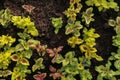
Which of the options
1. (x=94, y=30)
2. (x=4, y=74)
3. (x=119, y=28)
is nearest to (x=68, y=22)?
(x=94, y=30)

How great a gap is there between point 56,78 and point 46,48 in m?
0.22

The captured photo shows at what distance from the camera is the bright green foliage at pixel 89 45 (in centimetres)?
278

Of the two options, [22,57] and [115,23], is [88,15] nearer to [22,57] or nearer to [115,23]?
[115,23]

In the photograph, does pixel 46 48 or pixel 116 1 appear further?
pixel 116 1

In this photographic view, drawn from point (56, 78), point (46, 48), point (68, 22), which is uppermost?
point (68, 22)

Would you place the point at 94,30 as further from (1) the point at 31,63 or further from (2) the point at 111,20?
(1) the point at 31,63

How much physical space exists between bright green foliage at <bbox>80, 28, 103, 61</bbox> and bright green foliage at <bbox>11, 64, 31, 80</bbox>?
16.5 inches

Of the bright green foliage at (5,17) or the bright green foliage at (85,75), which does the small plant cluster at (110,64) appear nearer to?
the bright green foliage at (85,75)

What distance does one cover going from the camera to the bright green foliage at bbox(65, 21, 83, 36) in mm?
2830

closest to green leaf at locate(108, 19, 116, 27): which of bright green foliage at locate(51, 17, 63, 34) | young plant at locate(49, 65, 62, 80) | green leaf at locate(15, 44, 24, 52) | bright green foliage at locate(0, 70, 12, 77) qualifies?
bright green foliage at locate(51, 17, 63, 34)

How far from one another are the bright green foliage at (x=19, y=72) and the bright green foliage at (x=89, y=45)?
0.42 meters

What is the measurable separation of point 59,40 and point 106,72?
0.41 metres

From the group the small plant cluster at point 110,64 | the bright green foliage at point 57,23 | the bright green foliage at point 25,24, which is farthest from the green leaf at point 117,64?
the bright green foliage at point 25,24

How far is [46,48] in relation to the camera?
2799 millimetres
